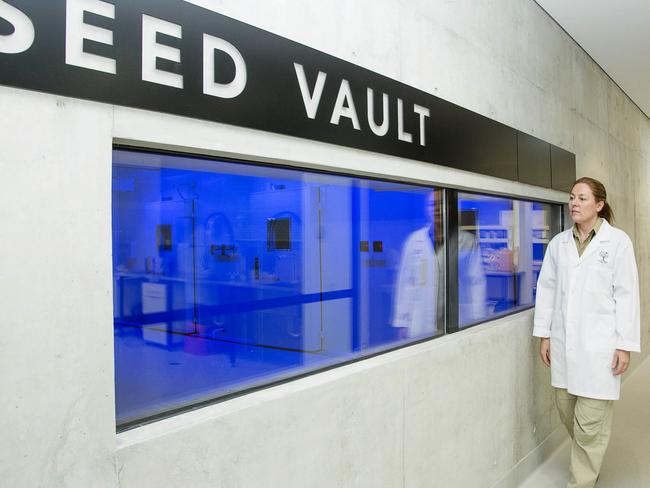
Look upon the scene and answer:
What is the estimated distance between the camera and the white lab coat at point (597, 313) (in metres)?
2.79

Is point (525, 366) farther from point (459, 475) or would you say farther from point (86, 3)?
point (86, 3)

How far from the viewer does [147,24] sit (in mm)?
1241

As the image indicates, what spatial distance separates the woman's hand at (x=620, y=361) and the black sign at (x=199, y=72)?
1.67 m

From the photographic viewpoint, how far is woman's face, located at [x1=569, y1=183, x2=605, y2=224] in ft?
9.43

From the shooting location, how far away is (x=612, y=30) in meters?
4.14

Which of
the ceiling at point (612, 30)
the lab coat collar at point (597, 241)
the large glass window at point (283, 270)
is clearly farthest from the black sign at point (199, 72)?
the ceiling at point (612, 30)

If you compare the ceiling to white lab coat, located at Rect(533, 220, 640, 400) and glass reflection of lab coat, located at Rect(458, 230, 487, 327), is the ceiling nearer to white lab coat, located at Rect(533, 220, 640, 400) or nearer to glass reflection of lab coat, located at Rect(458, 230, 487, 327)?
white lab coat, located at Rect(533, 220, 640, 400)

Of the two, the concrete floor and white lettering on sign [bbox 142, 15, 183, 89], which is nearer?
white lettering on sign [bbox 142, 15, 183, 89]

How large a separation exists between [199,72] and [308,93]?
1.48 feet

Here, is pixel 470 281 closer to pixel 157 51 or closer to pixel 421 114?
pixel 421 114

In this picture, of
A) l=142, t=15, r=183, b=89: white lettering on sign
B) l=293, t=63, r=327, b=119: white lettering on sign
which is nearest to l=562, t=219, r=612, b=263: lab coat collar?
l=293, t=63, r=327, b=119: white lettering on sign

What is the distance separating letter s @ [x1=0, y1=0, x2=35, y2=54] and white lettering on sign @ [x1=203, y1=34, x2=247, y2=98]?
17.3 inches

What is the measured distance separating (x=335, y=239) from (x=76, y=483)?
191 centimetres

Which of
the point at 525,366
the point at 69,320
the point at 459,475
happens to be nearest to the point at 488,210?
the point at 525,366
